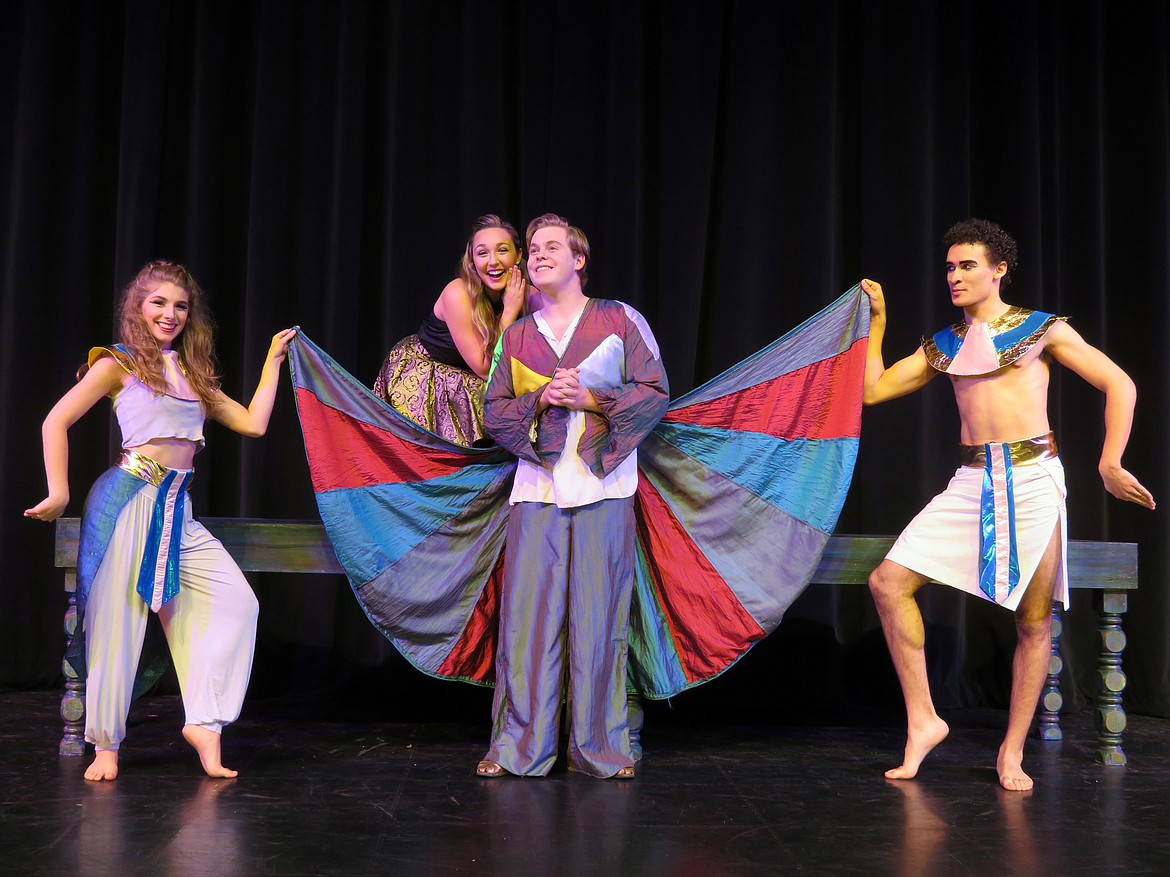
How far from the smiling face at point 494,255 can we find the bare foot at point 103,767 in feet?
5.77

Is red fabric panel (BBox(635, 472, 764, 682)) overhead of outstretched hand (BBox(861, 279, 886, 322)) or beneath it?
beneath

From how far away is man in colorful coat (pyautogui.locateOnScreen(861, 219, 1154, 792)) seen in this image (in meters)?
3.19

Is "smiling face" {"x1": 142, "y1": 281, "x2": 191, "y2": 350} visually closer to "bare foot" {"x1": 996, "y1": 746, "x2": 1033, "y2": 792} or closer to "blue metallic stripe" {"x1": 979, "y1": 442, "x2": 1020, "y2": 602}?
"blue metallic stripe" {"x1": 979, "y1": 442, "x2": 1020, "y2": 602}

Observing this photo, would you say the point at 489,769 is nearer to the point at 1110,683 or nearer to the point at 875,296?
the point at 875,296

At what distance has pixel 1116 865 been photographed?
2418 millimetres

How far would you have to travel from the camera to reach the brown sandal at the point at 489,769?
10.2 feet

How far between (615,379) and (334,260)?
1.68 metres

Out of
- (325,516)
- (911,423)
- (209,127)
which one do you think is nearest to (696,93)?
(911,423)

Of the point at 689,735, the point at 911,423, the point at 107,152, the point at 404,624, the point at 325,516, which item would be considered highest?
the point at 107,152

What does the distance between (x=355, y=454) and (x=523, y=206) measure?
149 cm

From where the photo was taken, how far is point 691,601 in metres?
3.37

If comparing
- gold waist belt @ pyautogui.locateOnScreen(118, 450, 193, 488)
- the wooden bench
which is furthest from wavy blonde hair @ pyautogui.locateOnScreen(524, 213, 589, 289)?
gold waist belt @ pyautogui.locateOnScreen(118, 450, 193, 488)

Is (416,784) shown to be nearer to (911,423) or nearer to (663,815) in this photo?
(663,815)

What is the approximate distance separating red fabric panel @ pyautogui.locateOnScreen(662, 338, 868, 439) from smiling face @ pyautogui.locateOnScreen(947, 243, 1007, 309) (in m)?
0.32
